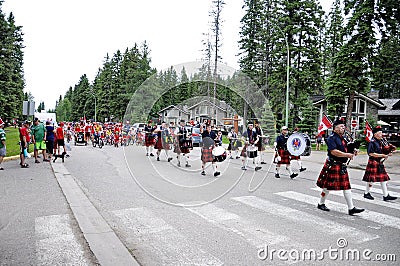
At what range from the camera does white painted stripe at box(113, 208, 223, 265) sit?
438 cm

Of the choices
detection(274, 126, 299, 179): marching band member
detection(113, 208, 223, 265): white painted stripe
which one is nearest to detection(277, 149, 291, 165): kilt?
detection(274, 126, 299, 179): marching band member

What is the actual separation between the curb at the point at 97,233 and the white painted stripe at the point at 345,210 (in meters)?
4.40

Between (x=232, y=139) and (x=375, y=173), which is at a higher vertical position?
(x=232, y=139)

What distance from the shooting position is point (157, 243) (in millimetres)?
4969

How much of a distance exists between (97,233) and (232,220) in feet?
7.50

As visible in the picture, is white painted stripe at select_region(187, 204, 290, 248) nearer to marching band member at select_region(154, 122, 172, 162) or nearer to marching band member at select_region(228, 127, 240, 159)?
marching band member at select_region(228, 127, 240, 159)

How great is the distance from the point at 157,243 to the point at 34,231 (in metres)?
2.00

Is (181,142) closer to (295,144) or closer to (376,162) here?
(295,144)

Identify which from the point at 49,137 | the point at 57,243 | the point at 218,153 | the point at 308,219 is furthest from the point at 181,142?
the point at 57,243

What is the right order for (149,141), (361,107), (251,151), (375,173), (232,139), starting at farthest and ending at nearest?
(361,107), (149,141), (232,139), (251,151), (375,173)

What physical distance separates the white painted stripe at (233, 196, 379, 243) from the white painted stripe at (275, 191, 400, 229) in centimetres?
80

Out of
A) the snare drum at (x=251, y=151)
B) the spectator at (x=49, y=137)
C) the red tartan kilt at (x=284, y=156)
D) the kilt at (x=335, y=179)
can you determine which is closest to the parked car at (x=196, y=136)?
the snare drum at (x=251, y=151)

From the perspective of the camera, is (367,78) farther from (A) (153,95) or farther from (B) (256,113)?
(A) (153,95)

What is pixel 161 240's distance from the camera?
509 centimetres
